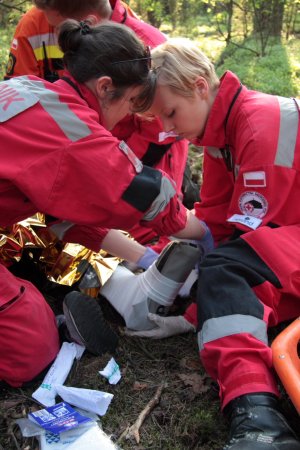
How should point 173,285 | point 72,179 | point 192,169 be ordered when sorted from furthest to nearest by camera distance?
point 192,169 < point 173,285 < point 72,179

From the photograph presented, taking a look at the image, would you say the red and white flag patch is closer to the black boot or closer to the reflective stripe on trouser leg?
the reflective stripe on trouser leg

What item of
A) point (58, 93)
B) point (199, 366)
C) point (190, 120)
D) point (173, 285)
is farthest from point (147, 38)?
point (199, 366)

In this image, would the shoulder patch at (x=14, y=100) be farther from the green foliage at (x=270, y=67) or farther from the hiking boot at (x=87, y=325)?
the green foliage at (x=270, y=67)

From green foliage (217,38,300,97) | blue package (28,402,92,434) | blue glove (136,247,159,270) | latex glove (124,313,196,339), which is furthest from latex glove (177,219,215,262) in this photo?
green foliage (217,38,300,97)

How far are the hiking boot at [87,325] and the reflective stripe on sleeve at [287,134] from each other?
0.98m

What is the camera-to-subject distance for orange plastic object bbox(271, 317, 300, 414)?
1.56 metres

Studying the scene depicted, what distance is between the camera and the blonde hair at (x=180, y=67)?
7.38ft

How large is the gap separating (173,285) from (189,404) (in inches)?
22.4

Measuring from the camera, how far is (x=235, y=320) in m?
1.76

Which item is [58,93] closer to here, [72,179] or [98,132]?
[98,132]

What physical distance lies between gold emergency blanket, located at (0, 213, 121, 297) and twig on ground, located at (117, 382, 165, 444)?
0.67 m

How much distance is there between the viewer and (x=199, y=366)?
2080mm

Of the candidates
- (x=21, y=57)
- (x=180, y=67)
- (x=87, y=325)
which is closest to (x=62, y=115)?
(x=180, y=67)

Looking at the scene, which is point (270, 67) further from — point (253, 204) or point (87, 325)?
point (87, 325)
